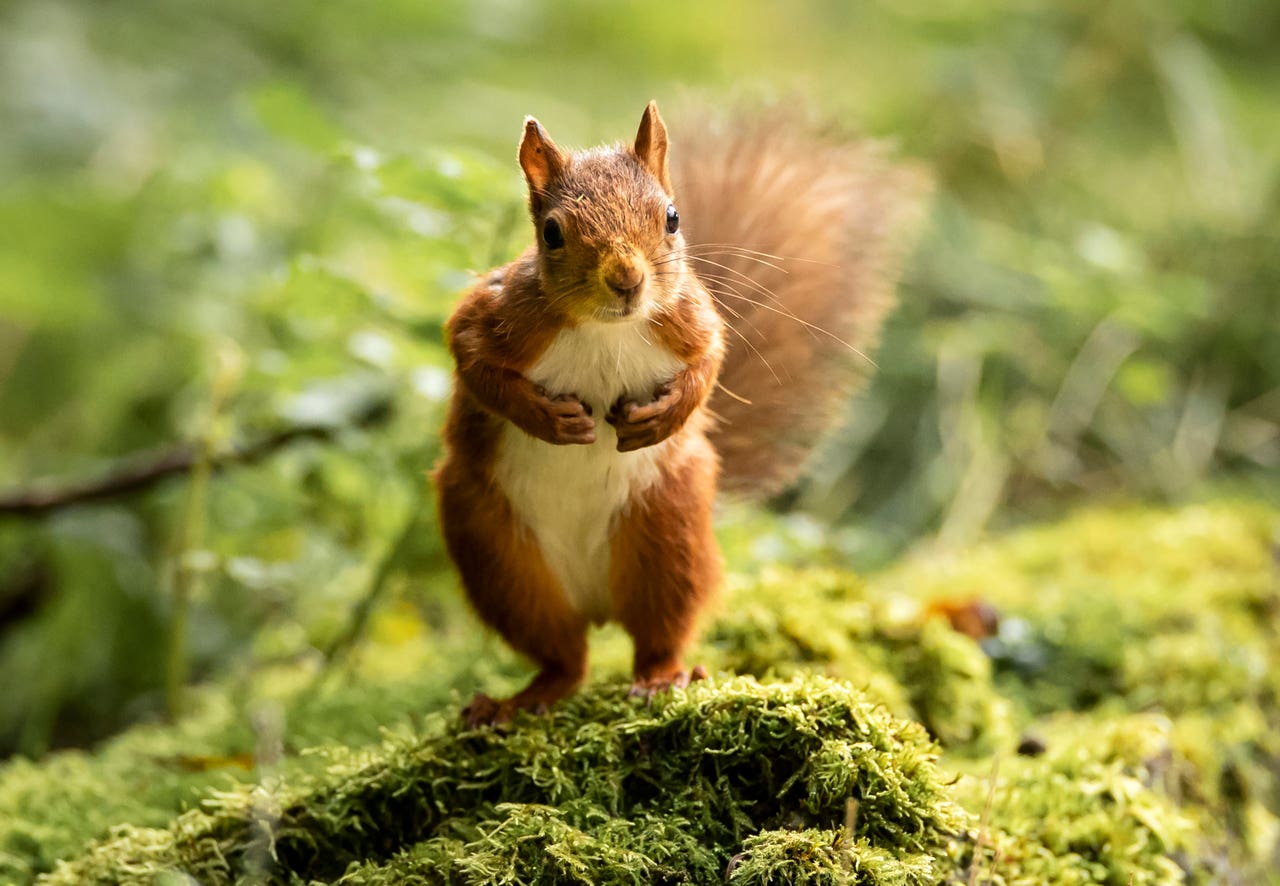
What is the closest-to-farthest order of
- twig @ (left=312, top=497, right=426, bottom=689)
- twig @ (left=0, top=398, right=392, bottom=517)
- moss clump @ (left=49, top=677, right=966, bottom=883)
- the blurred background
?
moss clump @ (left=49, top=677, right=966, bottom=883) < twig @ (left=312, top=497, right=426, bottom=689) < the blurred background < twig @ (left=0, top=398, right=392, bottom=517)

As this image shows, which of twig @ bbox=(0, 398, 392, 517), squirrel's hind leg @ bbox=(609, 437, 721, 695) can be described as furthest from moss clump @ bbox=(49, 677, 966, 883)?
twig @ bbox=(0, 398, 392, 517)

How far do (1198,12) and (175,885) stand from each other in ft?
22.5

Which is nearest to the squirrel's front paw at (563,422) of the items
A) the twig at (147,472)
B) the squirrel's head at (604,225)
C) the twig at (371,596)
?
the squirrel's head at (604,225)

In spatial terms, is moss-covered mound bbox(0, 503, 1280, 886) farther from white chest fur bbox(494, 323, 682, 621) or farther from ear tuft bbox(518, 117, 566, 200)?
ear tuft bbox(518, 117, 566, 200)

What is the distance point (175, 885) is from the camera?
1.76 m

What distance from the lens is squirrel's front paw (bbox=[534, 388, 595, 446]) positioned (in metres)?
1.86

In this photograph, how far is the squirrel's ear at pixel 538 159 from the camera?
6.11 feet

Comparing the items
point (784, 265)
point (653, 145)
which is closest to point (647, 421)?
point (653, 145)

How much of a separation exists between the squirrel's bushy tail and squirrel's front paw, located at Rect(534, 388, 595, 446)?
437mm

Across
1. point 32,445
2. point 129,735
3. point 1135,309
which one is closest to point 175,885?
point 129,735

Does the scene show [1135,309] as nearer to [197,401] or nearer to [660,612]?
[660,612]

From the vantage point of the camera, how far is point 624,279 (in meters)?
1.75

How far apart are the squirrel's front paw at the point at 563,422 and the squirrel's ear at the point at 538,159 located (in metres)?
0.33

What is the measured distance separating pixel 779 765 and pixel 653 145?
40.1 inches
